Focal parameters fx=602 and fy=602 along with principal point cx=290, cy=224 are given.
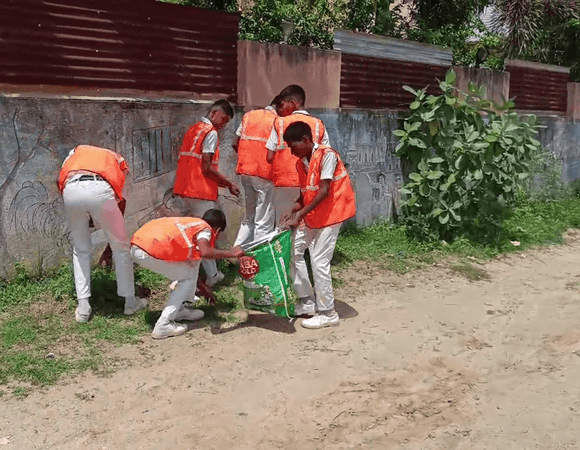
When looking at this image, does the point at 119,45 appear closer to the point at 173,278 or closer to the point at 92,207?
the point at 92,207

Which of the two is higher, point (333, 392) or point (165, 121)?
point (165, 121)

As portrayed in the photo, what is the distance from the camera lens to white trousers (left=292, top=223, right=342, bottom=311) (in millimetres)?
4434

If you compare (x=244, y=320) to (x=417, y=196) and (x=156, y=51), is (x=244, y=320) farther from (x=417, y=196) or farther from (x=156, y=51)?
(x=417, y=196)

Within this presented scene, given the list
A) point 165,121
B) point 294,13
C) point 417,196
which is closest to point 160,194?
point 165,121

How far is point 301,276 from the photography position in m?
4.66

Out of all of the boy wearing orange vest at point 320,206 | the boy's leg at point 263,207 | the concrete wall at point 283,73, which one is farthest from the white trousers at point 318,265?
the concrete wall at point 283,73

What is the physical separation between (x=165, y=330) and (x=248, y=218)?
5.62 feet

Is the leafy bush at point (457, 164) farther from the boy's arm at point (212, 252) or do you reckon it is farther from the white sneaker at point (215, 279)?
the boy's arm at point (212, 252)

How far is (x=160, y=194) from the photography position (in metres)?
5.49

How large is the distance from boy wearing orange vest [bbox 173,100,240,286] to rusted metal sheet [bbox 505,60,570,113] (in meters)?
5.89

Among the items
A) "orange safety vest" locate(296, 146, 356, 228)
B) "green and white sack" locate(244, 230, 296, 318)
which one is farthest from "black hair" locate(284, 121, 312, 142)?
"green and white sack" locate(244, 230, 296, 318)

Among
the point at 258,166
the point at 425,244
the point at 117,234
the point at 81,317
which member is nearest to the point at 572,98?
the point at 425,244

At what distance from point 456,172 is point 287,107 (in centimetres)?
246

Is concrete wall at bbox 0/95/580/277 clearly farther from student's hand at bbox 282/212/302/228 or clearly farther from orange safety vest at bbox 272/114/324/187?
student's hand at bbox 282/212/302/228
